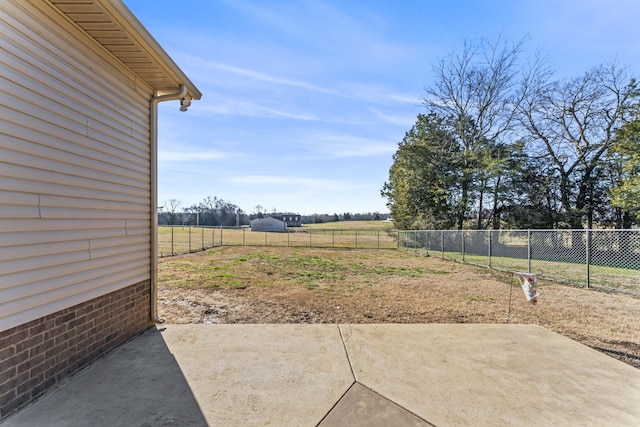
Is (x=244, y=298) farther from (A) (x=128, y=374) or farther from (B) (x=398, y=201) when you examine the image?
(B) (x=398, y=201)

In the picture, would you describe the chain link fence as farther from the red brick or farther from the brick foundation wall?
the red brick

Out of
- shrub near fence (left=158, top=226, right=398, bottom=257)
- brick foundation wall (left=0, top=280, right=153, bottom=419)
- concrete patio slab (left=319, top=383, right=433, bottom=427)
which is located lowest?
shrub near fence (left=158, top=226, right=398, bottom=257)

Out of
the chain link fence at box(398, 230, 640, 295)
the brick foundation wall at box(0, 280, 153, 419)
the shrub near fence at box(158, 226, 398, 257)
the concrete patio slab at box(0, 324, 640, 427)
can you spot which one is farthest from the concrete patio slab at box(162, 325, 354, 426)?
the shrub near fence at box(158, 226, 398, 257)

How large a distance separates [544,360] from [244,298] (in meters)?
4.79

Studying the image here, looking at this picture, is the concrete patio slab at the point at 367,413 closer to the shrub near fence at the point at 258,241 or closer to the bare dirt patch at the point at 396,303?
the bare dirt patch at the point at 396,303

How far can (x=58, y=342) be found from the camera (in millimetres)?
2506

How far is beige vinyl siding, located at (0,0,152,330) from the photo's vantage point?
2088 millimetres

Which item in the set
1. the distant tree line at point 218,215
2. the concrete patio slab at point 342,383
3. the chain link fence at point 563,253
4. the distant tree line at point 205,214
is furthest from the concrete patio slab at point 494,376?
the distant tree line at point 205,214

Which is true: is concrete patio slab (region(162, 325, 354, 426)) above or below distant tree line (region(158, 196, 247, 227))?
below

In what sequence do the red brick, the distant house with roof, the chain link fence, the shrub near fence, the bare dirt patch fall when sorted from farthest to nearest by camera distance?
the distant house with roof < the shrub near fence < the chain link fence < the bare dirt patch < the red brick

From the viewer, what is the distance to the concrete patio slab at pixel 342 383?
2131 millimetres

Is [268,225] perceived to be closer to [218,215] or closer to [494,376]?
[218,215]

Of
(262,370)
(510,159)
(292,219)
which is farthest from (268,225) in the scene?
(262,370)

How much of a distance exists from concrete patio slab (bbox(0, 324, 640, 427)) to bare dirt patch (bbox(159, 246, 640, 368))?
0.93 m
